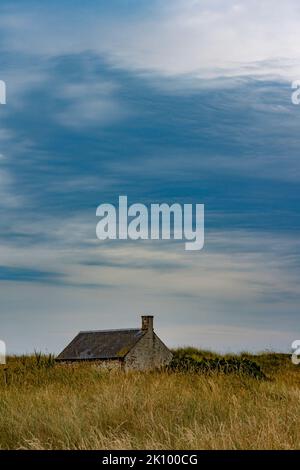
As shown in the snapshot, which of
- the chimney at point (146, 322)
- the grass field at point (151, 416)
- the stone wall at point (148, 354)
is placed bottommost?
the grass field at point (151, 416)

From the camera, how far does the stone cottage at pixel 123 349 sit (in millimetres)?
49356

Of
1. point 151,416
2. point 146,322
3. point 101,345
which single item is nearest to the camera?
point 151,416

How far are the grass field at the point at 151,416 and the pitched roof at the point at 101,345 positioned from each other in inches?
1364

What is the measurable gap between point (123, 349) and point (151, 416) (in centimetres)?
3956

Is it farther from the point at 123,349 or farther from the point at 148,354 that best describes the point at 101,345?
the point at 148,354

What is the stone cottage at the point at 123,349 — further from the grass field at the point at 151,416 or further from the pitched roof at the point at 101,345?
the grass field at the point at 151,416

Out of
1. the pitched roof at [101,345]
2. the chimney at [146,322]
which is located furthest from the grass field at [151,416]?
the chimney at [146,322]

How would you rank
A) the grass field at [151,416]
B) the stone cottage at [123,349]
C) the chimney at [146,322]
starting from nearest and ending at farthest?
the grass field at [151,416]
the stone cottage at [123,349]
the chimney at [146,322]

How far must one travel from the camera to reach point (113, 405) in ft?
37.1

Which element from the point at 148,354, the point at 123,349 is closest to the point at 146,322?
the point at 148,354

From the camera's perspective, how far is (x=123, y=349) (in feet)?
163

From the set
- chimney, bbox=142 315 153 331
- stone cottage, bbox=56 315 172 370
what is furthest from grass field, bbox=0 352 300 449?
chimney, bbox=142 315 153 331
